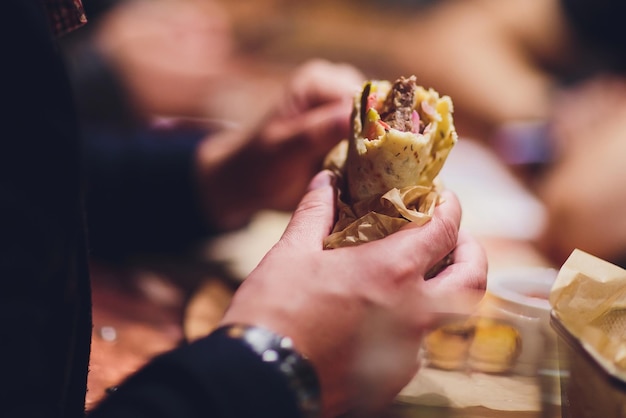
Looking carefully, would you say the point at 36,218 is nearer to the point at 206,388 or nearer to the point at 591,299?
the point at 206,388

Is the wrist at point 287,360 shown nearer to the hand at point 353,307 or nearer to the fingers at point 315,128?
the hand at point 353,307

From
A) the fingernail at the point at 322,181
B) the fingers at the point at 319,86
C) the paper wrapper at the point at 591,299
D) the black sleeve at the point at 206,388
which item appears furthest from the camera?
the fingers at the point at 319,86

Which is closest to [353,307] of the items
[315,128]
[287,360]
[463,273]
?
[287,360]

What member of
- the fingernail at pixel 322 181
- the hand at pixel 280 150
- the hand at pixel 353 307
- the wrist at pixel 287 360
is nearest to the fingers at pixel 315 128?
the hand at pixel 280 150

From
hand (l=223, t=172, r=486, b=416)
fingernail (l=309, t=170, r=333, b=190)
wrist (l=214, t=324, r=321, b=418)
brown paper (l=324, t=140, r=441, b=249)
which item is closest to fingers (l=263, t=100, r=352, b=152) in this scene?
fingernail (l=309, t=170, r=333, b=190)

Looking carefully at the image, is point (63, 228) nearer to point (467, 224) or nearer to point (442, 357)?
point (442, 357)

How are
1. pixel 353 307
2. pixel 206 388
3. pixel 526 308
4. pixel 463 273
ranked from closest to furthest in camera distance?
pixel 206 388 → pixel 353 307 → pixel 463 273 → pixel 526 308
